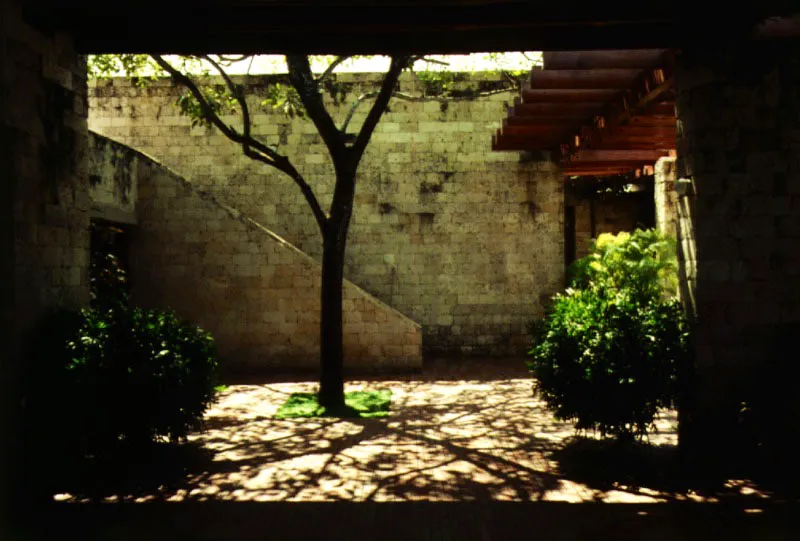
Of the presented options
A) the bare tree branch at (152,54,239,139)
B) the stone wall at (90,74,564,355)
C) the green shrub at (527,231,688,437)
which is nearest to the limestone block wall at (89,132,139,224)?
the bare tree branch at (152,54,239,139)

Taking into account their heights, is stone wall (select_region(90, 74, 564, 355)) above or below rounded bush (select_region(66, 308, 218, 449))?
above

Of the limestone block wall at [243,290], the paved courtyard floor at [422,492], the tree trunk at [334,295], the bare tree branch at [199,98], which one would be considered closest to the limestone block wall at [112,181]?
the limestone block wall at [243,290]

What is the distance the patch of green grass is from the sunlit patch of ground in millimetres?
164

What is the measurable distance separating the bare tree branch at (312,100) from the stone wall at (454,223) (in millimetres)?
4250

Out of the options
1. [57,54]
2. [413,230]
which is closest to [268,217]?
[413,230]

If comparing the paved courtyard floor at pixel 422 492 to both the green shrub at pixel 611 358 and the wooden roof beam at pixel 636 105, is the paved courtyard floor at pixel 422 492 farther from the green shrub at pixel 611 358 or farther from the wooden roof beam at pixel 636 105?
the wooden roof beam at pixel 636 105

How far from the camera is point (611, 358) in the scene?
5641mm

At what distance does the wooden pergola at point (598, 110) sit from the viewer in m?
7.06

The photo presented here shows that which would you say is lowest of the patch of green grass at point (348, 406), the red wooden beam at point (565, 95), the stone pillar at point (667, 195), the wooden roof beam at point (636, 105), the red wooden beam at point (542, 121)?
the patch of green grass at point (348, 406)

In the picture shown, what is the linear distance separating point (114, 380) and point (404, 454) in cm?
285

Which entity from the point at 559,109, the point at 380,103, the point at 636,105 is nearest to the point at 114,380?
the point at 380,103

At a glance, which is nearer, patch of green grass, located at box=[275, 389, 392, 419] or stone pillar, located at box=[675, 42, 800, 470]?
stone pillar, located at box=[675, 42, 800, 470]

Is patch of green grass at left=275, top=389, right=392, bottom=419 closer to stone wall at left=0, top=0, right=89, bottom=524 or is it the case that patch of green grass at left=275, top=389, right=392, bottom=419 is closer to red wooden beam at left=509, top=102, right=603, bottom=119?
stone wall at left=0, top=0, right=89, bottom=524

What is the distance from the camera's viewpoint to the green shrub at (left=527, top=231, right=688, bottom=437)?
5.59m
